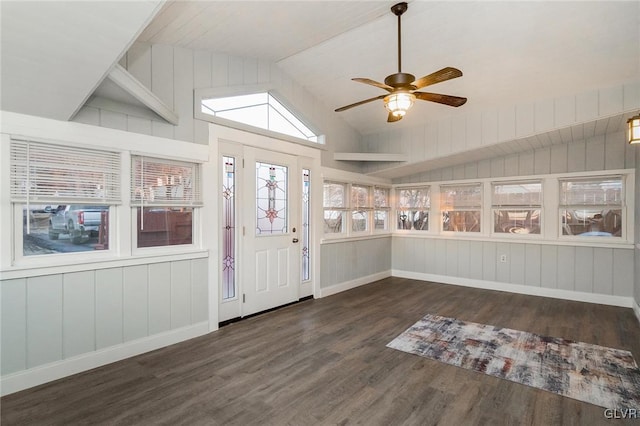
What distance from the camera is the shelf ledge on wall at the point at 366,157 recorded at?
5633mm

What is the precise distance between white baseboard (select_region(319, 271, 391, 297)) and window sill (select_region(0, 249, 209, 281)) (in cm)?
241

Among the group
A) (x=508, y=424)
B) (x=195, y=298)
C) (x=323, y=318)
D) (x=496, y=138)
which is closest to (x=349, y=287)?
(x=323, y=318)

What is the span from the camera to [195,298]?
11.9 ft

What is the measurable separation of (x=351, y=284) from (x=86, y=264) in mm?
4087

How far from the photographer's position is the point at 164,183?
3355 mm

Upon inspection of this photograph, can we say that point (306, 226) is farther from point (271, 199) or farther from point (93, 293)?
point (93, 293)

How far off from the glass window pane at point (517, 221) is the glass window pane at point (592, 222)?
38 cm

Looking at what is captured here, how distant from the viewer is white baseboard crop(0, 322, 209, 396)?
2.47 meters

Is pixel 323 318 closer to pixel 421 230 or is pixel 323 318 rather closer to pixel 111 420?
pixel 111 420

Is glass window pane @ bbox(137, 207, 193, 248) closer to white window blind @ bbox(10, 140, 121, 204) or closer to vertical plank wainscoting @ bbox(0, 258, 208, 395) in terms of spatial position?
vertical plank wainscoting @ bbox(0, 258, 208, 395)

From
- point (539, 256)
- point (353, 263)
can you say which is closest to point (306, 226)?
point (353, 263)

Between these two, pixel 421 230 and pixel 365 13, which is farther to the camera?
pixel 421 230

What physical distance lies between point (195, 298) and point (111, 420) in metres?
1.51

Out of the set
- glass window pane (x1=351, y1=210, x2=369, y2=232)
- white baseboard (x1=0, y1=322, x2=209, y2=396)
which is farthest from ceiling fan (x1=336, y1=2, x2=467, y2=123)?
white baseboard (x1=0, y1=322, x2=209, y2=396)
